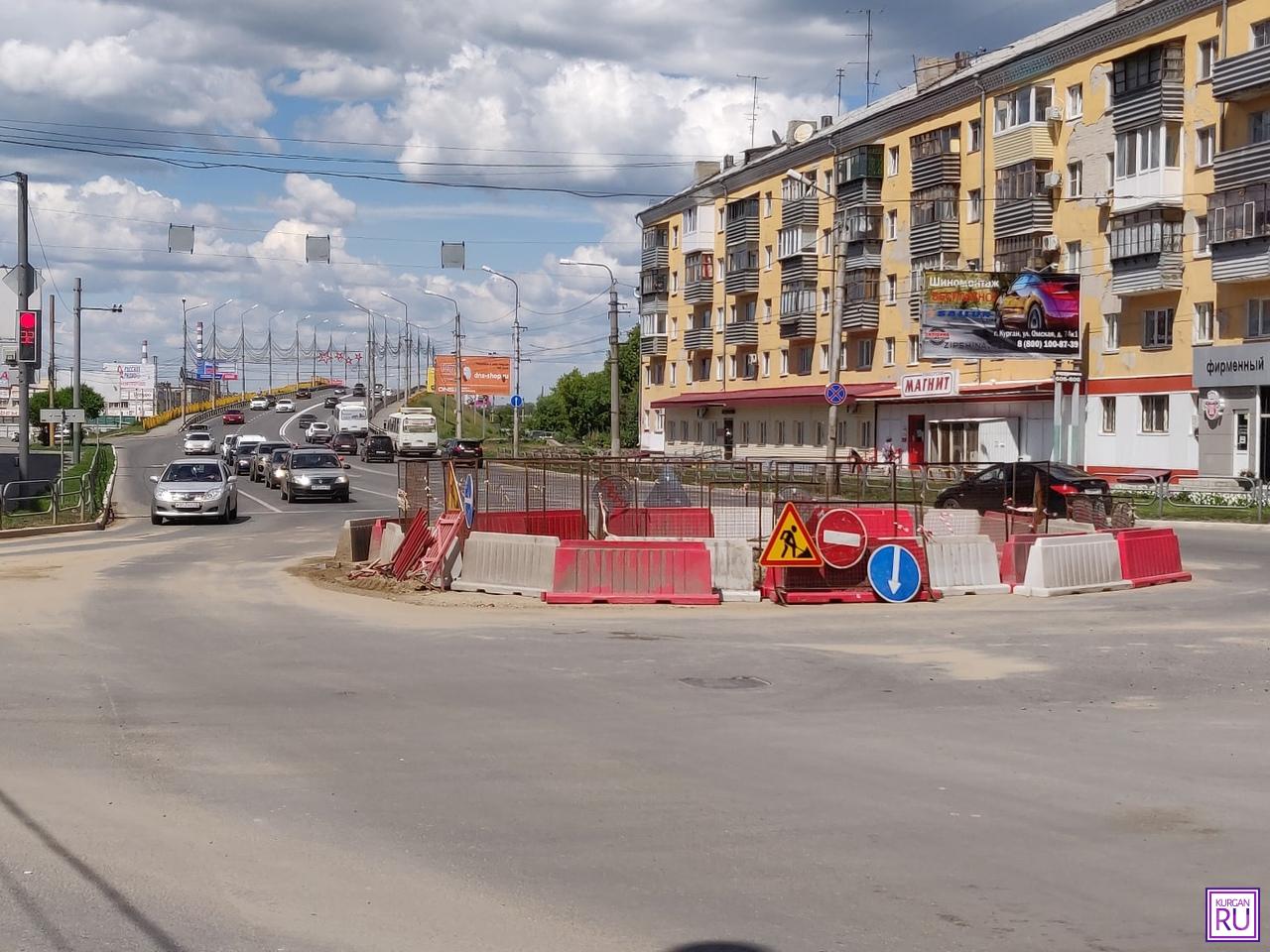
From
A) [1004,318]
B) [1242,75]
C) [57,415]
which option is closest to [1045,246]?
[1004,318]

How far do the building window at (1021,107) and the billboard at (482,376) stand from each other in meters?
63.3

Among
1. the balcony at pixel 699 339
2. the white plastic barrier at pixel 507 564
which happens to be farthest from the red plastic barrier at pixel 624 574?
the balcony at pixel 699 339

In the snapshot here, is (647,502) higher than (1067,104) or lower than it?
lower

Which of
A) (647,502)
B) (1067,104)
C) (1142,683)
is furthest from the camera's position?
(1067,104)

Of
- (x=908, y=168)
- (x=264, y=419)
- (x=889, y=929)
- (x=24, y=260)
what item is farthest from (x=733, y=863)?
(x=264, y=419)

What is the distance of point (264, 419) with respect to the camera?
439 feet

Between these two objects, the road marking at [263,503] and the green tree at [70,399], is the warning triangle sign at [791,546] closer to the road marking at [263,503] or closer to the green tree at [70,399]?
the road marking at [263,503]

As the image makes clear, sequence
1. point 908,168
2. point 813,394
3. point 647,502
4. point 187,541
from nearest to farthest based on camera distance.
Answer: point 647,502 < point 187,541 < point 908,168 < point 813,394

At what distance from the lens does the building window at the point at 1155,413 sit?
46750 mm

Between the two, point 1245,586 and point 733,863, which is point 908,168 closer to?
Result: point 1245,586

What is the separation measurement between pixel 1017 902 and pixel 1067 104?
50000 mm

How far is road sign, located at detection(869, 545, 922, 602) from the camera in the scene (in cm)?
1928

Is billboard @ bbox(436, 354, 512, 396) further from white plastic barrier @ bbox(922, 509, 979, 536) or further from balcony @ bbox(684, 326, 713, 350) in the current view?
white plastic barrier @ bbox(922, 509, 979, 536)

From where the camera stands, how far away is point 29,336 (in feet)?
128
